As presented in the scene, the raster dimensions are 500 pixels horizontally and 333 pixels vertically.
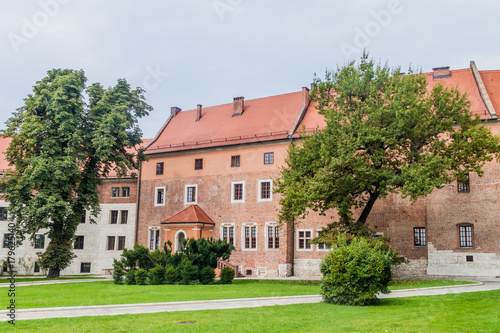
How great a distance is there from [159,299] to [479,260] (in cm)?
2054

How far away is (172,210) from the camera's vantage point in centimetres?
3822

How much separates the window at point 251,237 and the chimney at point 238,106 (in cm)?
1030

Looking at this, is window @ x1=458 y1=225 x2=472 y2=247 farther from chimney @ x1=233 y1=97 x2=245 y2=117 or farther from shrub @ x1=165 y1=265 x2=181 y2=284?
chimney @ x1=233 y1=97 x2=245 y2=117

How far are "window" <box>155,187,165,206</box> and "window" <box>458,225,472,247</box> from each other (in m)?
22.8

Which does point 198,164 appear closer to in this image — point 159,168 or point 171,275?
point 159,168

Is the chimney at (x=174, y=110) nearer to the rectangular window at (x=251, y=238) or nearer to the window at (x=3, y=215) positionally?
the rectangular window at (x=251, y=238)

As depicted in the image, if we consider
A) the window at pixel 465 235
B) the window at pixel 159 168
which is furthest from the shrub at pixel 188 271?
the window at pixel 159 168

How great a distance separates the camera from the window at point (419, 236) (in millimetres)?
29609

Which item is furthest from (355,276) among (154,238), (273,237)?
(154,238)

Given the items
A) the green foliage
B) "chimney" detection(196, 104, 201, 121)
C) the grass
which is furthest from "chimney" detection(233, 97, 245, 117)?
the grass

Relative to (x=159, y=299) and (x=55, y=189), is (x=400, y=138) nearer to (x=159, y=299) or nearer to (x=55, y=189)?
(x=159, y=299)

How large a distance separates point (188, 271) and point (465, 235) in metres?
17.2

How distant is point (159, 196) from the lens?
39.4 meters

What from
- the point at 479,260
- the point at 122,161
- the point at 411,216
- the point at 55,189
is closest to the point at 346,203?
the point at 411,216
